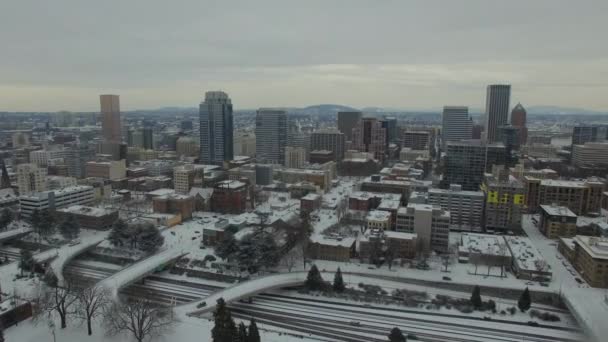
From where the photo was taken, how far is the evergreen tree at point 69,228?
133ft

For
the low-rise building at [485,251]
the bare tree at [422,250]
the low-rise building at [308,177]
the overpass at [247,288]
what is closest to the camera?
the overpass at [247,288]

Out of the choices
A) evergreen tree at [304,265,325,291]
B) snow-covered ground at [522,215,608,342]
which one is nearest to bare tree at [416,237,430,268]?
snow-covered ground at [522,215,608,342]

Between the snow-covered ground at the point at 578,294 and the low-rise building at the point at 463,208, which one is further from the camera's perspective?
the low-rise building at the point at 463,208

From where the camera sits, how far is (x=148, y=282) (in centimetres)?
3347

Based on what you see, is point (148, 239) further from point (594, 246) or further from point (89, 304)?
point (594, 246)

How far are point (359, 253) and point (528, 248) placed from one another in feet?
54.1

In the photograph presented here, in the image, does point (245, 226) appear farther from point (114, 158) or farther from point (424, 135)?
point (424, 135)

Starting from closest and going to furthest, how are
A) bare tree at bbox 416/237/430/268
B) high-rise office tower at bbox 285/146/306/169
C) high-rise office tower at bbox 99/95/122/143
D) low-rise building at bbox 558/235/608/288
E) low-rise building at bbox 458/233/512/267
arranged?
low-rise building at bbox 558/235/608/288
low-rise building at bbox 458/233/512/267
bare tree at bbox 416/237/430/268
high-rise office tower at bbox 285/146/306/169
high-rise office tower at bbox 99/95/122/143

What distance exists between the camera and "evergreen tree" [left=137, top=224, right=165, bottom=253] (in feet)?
123

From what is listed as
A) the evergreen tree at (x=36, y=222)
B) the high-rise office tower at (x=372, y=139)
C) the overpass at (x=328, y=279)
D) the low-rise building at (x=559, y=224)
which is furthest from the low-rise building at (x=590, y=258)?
the high-rise office tower at (x=372, y=139)

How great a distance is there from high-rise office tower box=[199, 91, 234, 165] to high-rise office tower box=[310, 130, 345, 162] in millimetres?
22505

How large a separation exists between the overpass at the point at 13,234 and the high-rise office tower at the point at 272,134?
5292 cm

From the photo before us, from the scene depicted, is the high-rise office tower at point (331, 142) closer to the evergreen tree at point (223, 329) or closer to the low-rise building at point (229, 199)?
the low-rise building at point (229, 199)

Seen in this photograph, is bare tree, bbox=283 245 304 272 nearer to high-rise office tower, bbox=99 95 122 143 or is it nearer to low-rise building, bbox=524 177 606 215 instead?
low-rise building, bbox=524 177 606 215
